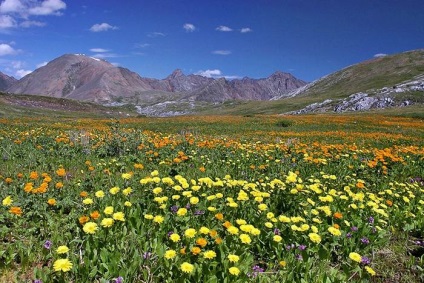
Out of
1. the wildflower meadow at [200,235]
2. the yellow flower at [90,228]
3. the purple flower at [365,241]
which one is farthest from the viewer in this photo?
the purple flower at [365,241]

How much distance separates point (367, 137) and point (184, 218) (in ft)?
66.4

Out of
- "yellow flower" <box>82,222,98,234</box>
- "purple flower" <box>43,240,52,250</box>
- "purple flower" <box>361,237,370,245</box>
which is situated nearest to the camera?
"yellow flower" <box>82,222,98,234</box>

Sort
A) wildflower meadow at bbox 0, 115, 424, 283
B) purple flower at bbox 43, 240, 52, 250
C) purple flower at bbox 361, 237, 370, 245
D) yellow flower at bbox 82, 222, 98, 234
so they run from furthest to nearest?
purple flower at bbox 361, 237, 370, 245 < purple flower at bbox 43, 240, 52, 250 < yellow flower at bbox 82, 222, 98, 234 < wildflower meadow at bbox 0, 115, 424, 283

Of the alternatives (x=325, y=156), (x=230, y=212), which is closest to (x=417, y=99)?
(x=325, y=156)

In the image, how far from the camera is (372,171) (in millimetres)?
10266

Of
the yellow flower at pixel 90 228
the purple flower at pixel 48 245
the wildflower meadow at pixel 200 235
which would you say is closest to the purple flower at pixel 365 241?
the wildflower meadow at pixel 200 235

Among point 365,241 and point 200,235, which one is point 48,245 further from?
point 365,241

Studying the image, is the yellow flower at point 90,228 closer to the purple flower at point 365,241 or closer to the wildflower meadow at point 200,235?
the wildflower meadow at point 200,235

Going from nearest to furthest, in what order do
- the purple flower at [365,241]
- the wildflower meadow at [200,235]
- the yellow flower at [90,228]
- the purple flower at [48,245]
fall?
1. the wildflower meadow at [200,235]
2. the yellow flower at [90,228]
3. the purple flower at [48,245]
4. the purple flower at [365,241]

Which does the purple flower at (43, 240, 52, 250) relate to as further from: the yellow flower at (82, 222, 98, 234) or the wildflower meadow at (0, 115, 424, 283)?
the yellow flower at (82, 222, 98, 234)

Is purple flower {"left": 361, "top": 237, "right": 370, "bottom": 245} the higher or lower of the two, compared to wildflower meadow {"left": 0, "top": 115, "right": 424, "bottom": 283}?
lower

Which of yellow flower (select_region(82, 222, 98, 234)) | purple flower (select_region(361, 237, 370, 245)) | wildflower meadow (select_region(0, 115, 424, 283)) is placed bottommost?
purple flower (select_region(361, 237, 370, 245))

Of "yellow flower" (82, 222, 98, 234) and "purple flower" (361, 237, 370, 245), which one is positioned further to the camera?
"purple flower" (361, 237, 370, 245)

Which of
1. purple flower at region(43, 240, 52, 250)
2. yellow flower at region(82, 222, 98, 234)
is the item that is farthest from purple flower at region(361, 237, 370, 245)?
purple flower at region(43, 240, 52, 250)
